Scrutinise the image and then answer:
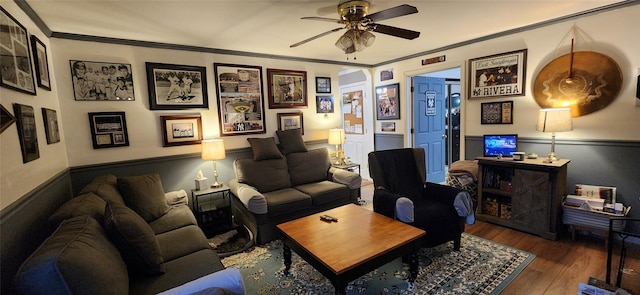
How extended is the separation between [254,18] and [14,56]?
1710 millimetres

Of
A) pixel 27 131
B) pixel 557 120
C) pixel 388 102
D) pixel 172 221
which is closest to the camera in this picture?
pixel 27 131

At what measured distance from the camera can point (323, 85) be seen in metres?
4.63

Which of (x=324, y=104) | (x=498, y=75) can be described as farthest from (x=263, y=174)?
(x=498, y=75)

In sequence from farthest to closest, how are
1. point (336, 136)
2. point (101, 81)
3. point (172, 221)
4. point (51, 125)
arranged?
point (336, 136), point (101, 81), point (172, 221), point (51, 125)

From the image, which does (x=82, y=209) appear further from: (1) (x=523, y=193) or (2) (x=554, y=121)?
(2) (x=554, y=121)

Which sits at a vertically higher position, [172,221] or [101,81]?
[101,81]

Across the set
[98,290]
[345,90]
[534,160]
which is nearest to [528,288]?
[534,160]

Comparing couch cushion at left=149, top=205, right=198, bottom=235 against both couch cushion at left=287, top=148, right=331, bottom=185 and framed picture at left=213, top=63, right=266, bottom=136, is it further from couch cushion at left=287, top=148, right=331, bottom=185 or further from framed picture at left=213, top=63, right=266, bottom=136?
couch cushion at left=287, top=148, right=331, bottom=185

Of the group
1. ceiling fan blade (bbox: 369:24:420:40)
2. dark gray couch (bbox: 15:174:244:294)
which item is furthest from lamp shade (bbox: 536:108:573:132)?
dark gray couch (bbox: 15:174:244:294)

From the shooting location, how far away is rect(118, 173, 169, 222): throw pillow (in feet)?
8.07

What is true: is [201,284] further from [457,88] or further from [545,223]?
[457,88]

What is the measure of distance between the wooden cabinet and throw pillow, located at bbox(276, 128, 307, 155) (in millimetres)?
2382

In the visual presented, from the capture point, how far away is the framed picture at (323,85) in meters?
4.57

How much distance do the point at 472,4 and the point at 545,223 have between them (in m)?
2.35
